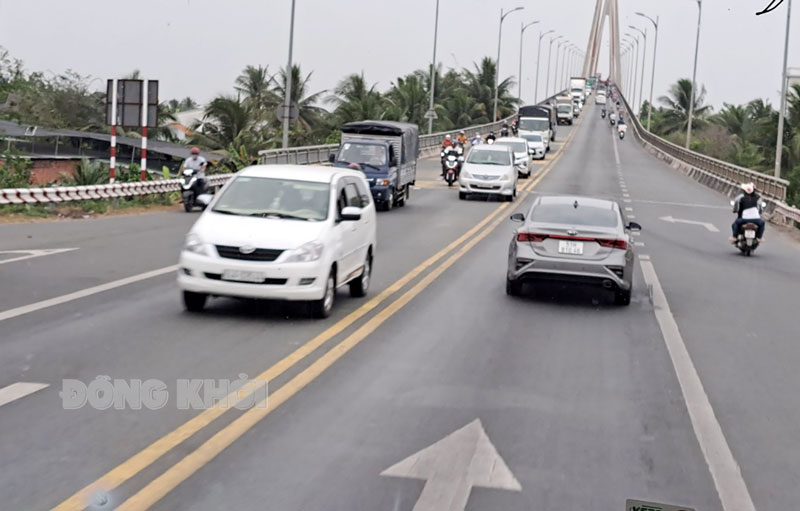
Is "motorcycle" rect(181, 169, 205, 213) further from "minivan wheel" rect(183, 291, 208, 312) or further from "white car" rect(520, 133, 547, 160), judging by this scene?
"white car" rect(520, 133, 547, 160)

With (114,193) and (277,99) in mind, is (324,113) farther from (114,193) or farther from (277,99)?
(114,193)

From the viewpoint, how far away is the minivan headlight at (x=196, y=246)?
1209cm

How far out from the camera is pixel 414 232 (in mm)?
24562

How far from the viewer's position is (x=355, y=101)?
68188mm

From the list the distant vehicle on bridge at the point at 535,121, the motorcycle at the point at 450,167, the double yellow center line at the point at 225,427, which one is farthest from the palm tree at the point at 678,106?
the double yellow center line at the point at 225,427

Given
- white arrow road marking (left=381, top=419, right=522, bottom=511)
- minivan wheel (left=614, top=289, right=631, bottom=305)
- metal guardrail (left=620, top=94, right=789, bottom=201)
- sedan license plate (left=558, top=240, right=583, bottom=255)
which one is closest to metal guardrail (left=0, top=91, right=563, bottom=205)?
sedan license plate (left=558, top=240, right=583, bottom=255)

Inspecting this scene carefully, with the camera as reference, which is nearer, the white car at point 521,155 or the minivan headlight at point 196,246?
the minivan headlight at point 196,246

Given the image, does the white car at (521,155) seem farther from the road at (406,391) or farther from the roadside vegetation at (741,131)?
the road at (406,391)

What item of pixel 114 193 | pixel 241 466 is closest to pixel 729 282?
pixel 241 466

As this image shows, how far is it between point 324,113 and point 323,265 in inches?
2330

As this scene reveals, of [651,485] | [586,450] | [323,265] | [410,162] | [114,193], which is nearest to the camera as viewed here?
[651,485]

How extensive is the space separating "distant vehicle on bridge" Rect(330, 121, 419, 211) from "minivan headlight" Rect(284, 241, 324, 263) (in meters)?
17.3

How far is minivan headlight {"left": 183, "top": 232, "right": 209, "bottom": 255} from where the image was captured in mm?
12086

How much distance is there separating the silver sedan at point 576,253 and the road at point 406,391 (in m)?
0.40
